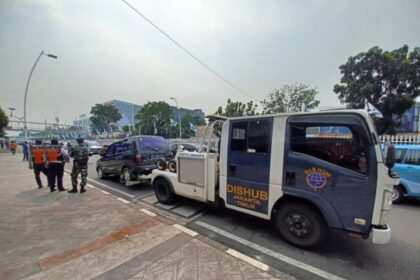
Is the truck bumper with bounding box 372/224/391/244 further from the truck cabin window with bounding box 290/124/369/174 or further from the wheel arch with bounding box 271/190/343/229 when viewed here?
the truck cabin window with bounding box 290/124/369/174

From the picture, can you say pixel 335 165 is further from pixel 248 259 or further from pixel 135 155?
pixel 135 155

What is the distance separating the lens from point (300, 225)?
3127 mm

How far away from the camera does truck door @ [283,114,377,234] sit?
102 inches

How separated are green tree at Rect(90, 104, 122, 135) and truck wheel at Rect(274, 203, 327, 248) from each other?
8408cm

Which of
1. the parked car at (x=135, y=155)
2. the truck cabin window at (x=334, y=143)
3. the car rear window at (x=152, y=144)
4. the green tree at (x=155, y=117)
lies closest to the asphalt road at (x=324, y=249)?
the truck cabin window at (x=334, y=143)

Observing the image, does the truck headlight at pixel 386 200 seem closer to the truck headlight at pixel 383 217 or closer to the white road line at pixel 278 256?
the truck headlight at pixel 383 217

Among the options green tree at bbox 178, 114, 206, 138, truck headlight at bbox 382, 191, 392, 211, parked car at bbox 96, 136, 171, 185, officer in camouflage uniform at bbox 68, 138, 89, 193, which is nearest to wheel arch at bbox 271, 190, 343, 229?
truck headlight at bbox 382, 191, 392, 211

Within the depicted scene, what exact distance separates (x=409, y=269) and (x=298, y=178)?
185 cm

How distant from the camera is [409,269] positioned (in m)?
2.67

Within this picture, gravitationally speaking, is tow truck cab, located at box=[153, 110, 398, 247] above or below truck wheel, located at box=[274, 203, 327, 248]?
above

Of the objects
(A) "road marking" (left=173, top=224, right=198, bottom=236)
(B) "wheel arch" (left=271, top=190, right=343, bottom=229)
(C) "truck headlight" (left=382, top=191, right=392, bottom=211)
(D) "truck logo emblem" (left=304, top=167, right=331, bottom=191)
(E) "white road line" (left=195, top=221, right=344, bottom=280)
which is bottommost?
(A) "road marking" (left=173, top=224, right=198, bottom=236)

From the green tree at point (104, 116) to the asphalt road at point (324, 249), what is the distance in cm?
8226

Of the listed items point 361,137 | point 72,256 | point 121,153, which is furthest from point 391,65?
point 72,256

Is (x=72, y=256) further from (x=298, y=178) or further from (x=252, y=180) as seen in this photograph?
(x=298, y=178)
